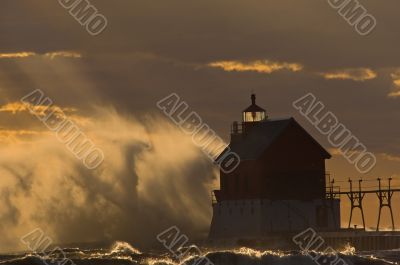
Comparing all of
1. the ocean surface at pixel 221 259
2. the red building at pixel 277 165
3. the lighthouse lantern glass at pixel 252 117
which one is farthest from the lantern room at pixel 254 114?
the ocean surface at pixel 221 259

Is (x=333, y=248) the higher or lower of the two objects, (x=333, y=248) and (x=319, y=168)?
the lower

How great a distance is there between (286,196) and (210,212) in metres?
15.5

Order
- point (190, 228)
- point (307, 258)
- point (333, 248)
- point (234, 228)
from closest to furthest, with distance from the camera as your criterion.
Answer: point (307, 258) < point (333, 248) < point (234, 228) < point (190, 228)

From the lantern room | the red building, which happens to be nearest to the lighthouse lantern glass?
the lantern room

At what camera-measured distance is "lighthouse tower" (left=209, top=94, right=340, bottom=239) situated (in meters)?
86.4

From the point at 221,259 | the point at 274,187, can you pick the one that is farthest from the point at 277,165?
the point at 221,259

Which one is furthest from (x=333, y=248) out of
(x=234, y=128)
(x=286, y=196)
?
(x=234, y=128)

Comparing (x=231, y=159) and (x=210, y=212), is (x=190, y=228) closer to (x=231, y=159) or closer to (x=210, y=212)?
(x=210, y=212)

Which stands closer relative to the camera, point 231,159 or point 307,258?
point 307,258

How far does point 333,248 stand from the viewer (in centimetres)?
8219

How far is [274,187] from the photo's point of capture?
285 ft

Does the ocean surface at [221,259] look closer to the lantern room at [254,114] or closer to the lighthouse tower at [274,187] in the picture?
the lighthouse tower at [274,187]

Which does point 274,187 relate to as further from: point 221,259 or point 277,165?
point 221,259

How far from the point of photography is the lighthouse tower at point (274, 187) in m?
86.4
